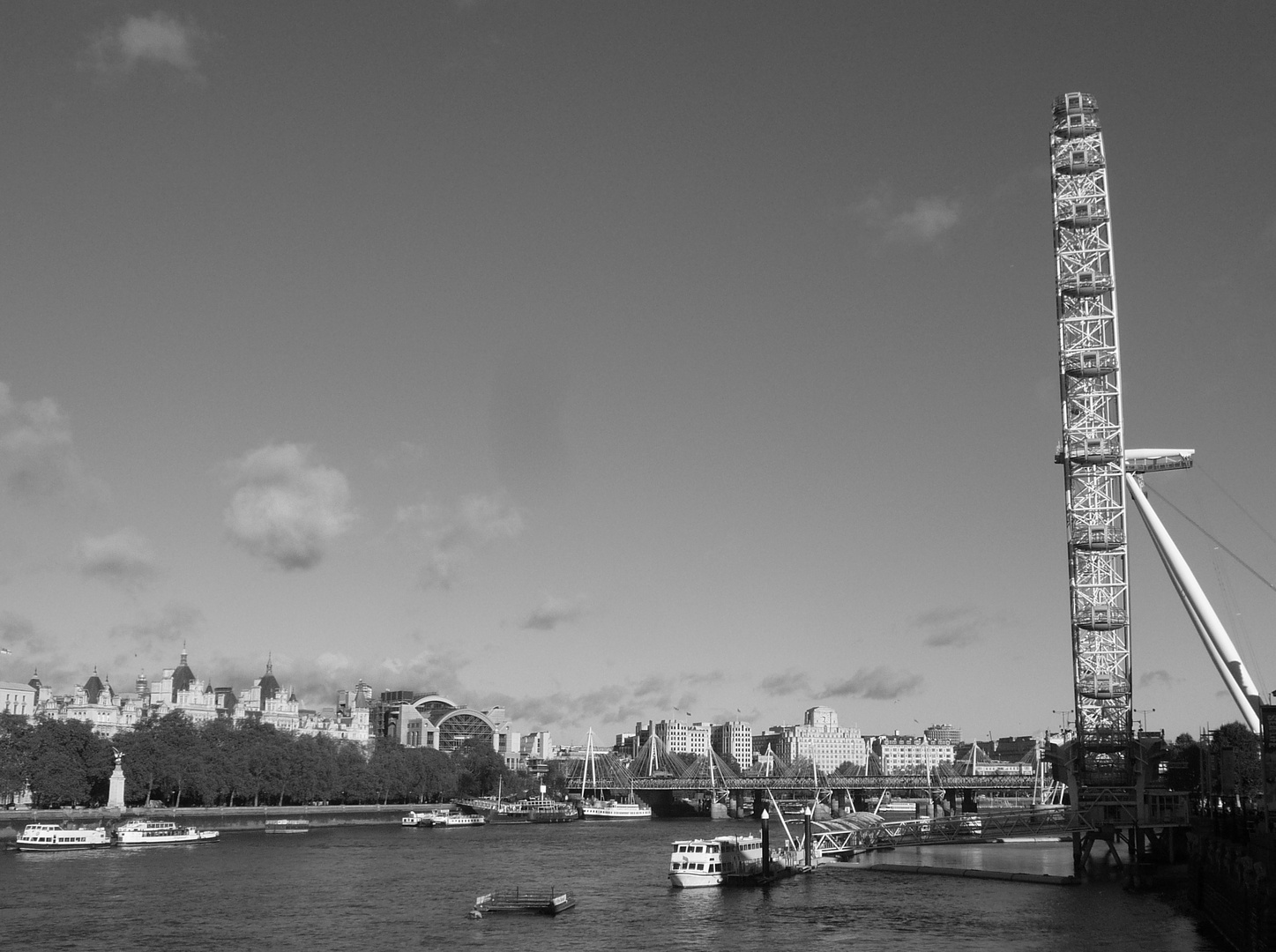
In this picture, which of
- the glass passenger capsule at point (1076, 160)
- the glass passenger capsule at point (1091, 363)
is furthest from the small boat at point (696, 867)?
the glass passenger capsule at point (1076, 160)

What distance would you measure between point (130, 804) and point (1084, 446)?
12607 cm

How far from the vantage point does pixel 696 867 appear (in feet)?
278

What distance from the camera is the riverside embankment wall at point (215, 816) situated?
135000 mm

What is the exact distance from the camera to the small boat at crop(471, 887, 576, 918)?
7250 cm

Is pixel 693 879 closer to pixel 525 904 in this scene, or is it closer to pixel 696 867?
pixel 696 867

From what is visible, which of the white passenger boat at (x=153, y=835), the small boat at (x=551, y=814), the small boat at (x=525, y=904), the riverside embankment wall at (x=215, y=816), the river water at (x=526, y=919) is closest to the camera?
the river water at (x=526, y=919)

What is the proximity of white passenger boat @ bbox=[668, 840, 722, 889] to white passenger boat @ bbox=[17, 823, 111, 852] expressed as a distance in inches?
2191

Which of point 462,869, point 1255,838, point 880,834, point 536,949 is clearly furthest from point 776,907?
point 880,834

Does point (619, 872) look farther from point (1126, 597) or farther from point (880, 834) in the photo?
point (1126, 597)

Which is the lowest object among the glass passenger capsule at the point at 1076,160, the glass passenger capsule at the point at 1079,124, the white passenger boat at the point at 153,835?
the white passenger boat at the point at 153,835

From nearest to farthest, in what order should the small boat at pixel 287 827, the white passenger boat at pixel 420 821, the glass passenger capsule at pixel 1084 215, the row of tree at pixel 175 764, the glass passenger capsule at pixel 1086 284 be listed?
the glass passenger capsule at pixel 1086 284 < the glass passenger capsule at pixel 1084 215 < the small boat at pixel 287 827 < the row of tree at pixel 175 764 < the white passenger boat at pixel 420 821

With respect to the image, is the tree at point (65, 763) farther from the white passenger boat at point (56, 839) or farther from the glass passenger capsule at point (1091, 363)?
the glass passenger capsule at point (1091, 363)

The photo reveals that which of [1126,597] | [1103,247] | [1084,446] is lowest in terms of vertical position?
[1126,597]

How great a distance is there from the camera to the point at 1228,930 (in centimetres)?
5594
